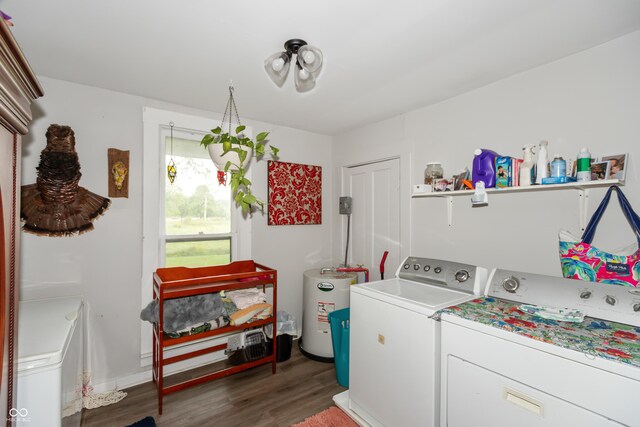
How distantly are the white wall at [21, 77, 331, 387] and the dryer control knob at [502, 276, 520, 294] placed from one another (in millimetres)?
2392

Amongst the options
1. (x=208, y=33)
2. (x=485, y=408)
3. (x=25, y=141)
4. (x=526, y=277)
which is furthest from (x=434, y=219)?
(x=25, y=141)

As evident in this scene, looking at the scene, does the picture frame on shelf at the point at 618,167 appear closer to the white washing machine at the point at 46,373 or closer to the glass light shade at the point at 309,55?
the glass light shade at the point at 309,55

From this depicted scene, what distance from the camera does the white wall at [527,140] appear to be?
1607 millimetres

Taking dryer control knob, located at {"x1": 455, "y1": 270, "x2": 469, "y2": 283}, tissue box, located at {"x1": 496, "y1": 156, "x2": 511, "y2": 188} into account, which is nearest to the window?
dryer control knob, located at {"x1": 455, "y1": 270, "x2": 469, "y2": 283}

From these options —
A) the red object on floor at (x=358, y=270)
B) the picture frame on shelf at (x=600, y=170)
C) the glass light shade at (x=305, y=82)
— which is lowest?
the red object on floor at (x=358, y=270)

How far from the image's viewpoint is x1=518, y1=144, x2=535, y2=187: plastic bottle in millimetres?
1759

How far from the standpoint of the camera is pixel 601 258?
4.79ft

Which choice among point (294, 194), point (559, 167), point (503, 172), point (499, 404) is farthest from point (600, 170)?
point (294, 194)

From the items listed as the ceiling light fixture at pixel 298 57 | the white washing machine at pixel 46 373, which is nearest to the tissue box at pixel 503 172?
the ceiling light fixture at pixel 298 57

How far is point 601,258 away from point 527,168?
0.59 m

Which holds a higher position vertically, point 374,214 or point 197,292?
point 374,214

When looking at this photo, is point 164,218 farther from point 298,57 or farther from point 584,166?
point 584,166

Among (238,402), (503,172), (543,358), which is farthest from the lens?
(238,402)

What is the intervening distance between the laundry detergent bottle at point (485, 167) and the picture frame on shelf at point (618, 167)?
54 centimetres
